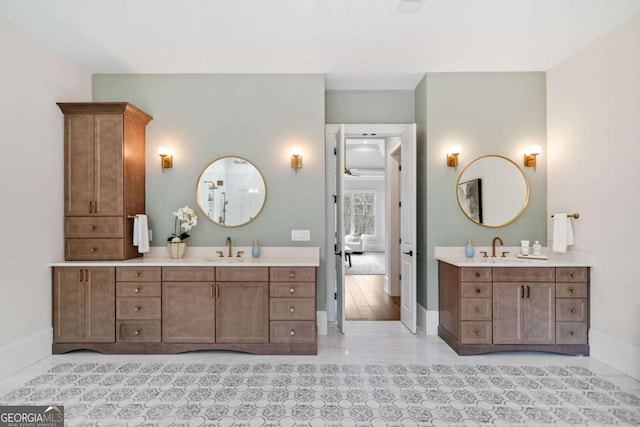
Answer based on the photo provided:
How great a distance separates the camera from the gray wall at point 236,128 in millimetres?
4117

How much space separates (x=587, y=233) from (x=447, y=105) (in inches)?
77.6

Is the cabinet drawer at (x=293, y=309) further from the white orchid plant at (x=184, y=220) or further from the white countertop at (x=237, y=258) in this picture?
the white orchid plant at (x=184, y=220)

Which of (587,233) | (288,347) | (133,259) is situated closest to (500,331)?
(587,233)

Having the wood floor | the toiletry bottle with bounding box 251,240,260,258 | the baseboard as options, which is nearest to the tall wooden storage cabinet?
the toiletry bottle with bounding box 251,240,260,258

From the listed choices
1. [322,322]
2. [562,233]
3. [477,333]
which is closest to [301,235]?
[322,322]

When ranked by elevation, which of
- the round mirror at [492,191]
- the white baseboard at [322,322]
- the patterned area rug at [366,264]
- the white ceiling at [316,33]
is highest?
the white ceiling at [316,33]

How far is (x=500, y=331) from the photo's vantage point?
3453mm

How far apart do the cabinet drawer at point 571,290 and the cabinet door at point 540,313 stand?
2.2 inches

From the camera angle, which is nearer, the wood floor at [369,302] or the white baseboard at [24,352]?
the white baseboard at [24,352]

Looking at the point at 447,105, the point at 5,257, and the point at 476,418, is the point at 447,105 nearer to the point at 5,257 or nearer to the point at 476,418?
the point at 476,418

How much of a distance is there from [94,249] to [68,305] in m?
0.58

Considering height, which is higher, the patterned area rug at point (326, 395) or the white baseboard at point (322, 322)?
the white baseboard at point (322, 322)

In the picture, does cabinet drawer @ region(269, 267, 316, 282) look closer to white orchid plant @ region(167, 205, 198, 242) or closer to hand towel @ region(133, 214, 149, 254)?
white orchid plant @ region(167, 205, 198, 242)

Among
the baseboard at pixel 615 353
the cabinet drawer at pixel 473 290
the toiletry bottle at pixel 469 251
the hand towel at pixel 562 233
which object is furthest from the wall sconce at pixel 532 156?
the baseboard at pixel 615 353
